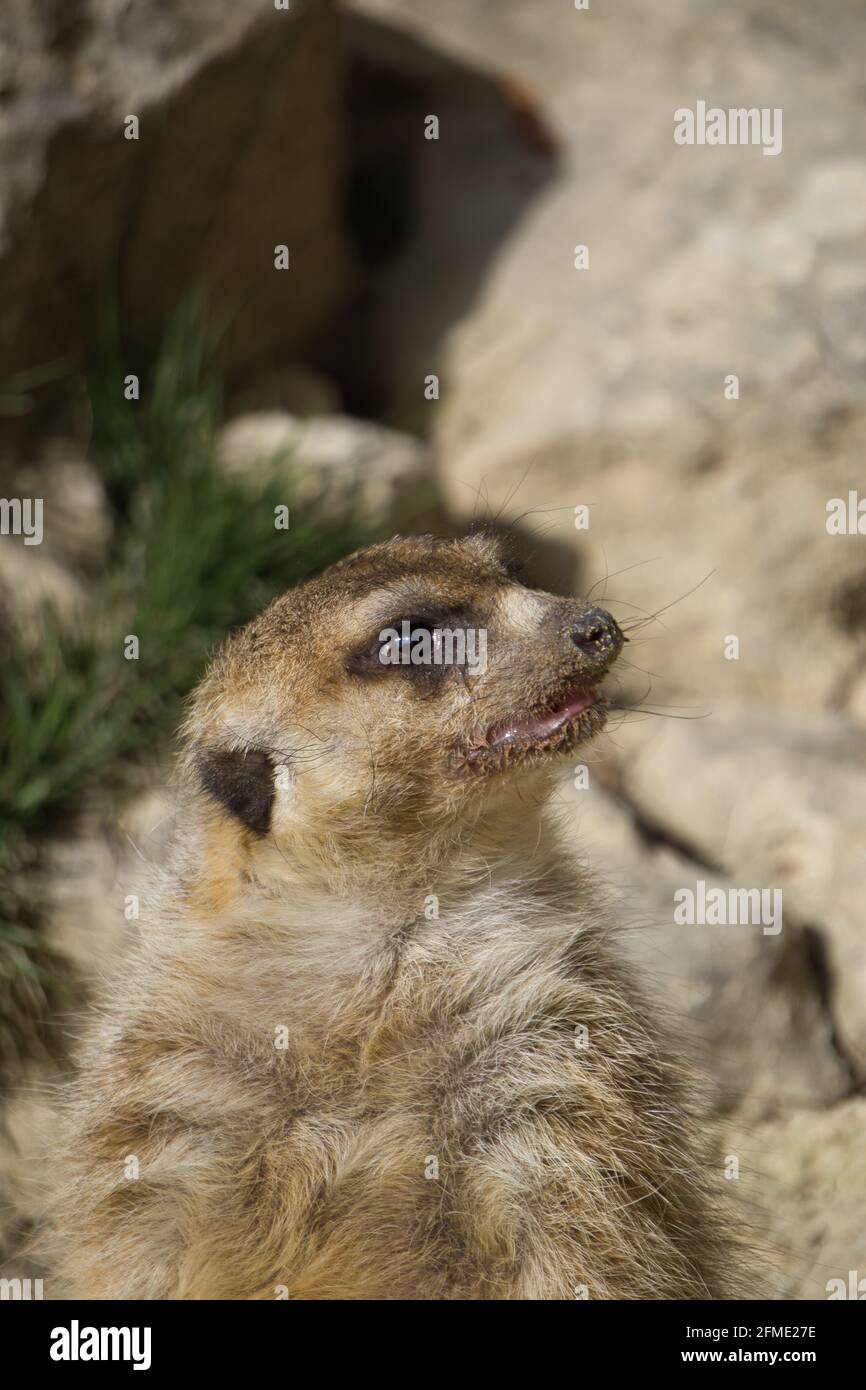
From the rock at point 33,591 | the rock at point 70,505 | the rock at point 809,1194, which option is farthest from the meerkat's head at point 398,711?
the rock at point 70,505

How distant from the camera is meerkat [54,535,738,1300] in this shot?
3168 millimetres

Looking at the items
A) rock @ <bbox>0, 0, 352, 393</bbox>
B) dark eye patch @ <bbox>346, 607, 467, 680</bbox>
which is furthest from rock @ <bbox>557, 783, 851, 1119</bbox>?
rock @ <bbox>0, 0, 352, 393</bbox>

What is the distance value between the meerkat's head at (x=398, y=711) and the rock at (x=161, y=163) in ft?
10.3

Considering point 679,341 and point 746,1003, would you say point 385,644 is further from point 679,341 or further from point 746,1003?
point 679,341

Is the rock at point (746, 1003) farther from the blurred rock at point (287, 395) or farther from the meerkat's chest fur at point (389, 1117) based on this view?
the blurred rock at point (287, 395)

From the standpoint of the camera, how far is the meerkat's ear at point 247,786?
3.34 meters

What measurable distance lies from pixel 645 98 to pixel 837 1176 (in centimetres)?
509

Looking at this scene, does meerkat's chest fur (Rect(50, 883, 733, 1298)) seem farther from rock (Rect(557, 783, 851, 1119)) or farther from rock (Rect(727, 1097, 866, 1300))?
rock (Rect(557, 783, 851, 1119))

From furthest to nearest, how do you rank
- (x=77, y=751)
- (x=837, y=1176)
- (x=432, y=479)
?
(x=432, y=479) < (x=77, y=751) < (x=837, y=1176)

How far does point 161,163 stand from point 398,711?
3790 millimetres

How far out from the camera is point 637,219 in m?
6.65

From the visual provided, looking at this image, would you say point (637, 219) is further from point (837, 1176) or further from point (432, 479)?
point (837, 1176)
